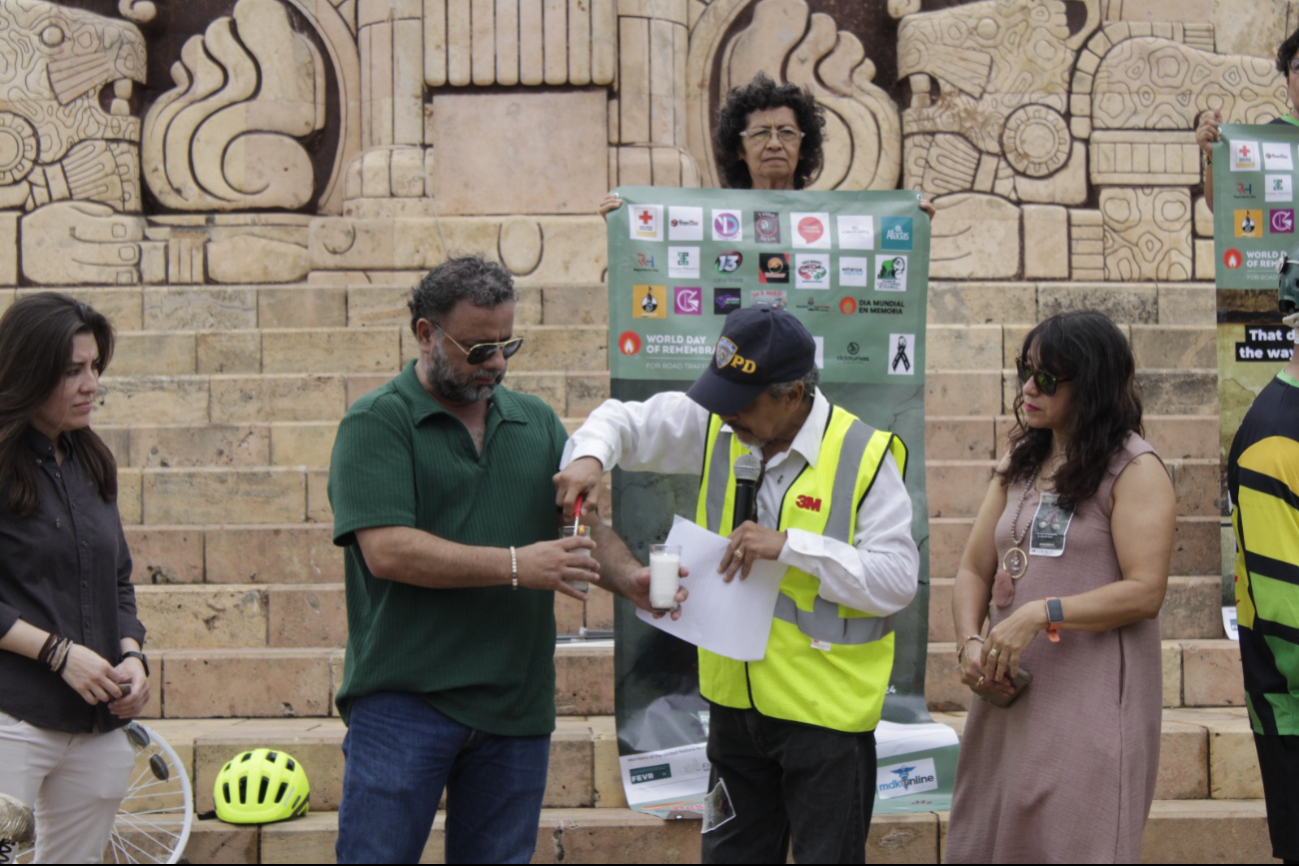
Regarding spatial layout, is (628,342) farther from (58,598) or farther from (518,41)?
(518,41)

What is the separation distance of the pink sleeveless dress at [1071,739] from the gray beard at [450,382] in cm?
132

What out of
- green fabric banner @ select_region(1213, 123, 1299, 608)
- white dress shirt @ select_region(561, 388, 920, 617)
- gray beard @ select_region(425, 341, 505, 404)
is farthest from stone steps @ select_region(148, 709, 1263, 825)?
gray beard @ select_region(425, 341, 505, 404)

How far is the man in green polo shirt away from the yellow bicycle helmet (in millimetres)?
1521

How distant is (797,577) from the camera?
3006 mm

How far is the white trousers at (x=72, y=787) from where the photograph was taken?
3.05 metres

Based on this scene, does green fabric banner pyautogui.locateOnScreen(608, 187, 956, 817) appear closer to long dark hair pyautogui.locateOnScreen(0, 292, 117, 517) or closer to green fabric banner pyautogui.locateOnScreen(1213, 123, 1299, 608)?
green fabric banner pyautogui.locateOnScreen(1213, 123, 1299, 608)

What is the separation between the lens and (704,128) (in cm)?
955

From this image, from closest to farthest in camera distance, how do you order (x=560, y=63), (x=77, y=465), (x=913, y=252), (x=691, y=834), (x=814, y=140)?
(x=77, y=465) → (x=691, y=834) → (x=913, y=252) → (x=814, y=140) → (x=560, y=63)

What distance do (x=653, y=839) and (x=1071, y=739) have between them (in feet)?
6.41

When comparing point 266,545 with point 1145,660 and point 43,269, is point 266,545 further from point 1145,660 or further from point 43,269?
point 43,269

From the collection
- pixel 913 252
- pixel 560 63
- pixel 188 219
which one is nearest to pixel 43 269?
pixel 188 219

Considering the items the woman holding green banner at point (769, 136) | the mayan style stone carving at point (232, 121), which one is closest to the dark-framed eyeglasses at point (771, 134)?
the woman holding green banner at point (769, 136)

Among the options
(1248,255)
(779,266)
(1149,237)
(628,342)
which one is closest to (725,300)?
(779,266)

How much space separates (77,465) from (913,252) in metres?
2.96
